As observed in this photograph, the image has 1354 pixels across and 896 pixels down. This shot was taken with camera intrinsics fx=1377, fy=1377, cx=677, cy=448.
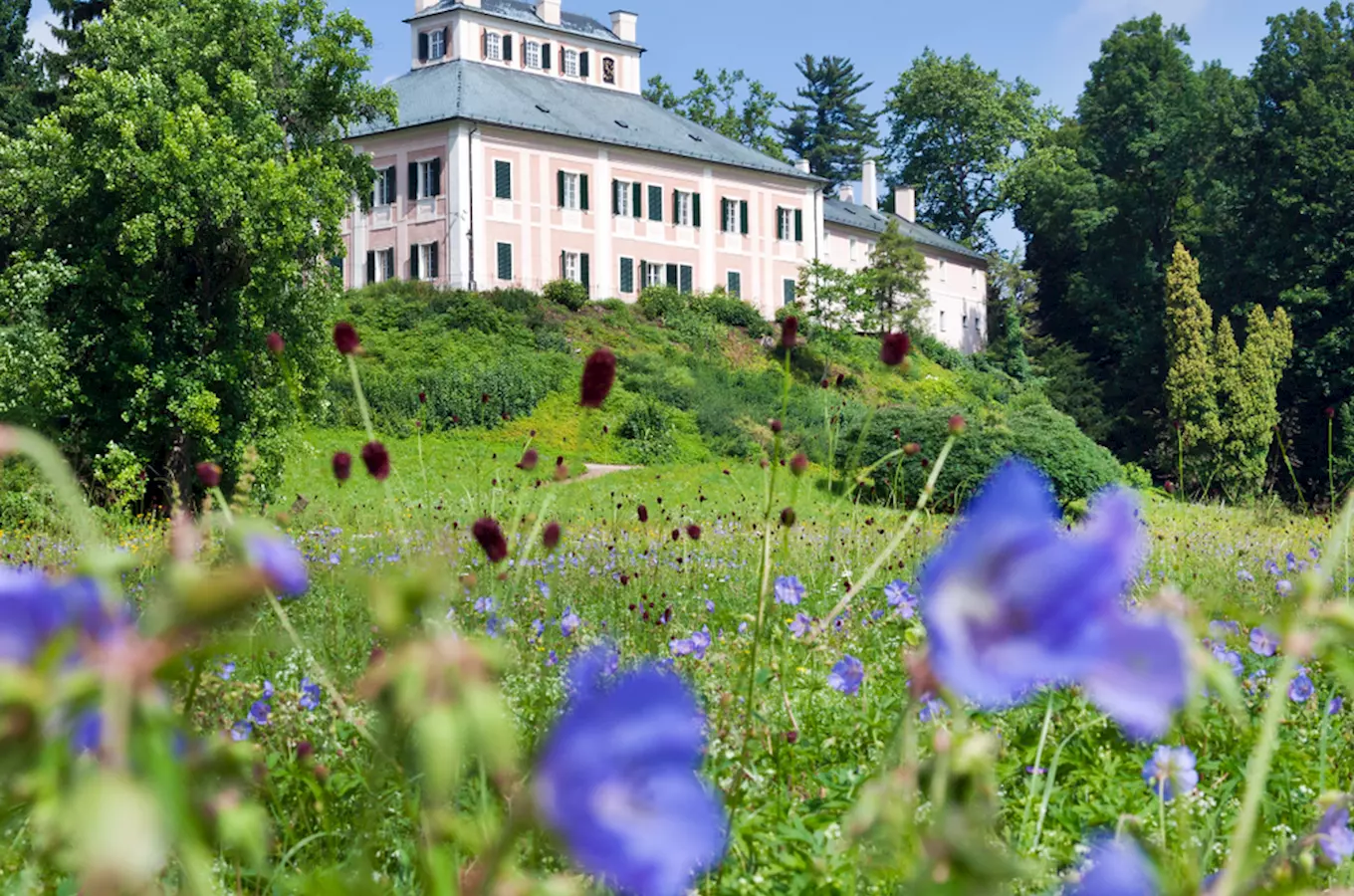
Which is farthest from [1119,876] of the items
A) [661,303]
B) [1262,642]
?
[661,303]

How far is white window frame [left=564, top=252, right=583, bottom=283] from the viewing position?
3838 cm

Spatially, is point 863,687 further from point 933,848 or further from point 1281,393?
point 1281,393

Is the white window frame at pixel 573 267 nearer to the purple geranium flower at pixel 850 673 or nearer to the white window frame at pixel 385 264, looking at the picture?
the white window frame at pixel 385 264

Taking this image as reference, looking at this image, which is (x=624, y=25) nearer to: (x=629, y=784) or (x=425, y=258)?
(x=425, y=258)

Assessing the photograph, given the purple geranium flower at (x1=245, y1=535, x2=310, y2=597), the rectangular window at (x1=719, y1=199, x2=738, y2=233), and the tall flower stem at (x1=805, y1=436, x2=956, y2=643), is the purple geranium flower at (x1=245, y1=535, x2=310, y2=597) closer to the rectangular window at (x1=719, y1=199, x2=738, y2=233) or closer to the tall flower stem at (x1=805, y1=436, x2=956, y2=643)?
the tall flower stem at (x1=805, y1=436, x2=956, y2=643)

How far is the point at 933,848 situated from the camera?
48cm

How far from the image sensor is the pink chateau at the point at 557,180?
3712cm

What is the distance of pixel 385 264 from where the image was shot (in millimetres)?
37750

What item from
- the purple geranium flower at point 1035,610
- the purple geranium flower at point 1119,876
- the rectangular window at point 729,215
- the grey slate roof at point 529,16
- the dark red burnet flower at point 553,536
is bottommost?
the purple geranium flower at point 1119,876

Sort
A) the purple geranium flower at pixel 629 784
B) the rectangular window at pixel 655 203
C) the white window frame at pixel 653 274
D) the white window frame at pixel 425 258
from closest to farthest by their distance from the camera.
Answer: the purple geranium flower at pixel 629 784, the white window frame at pixel 425 258, the white window frame at pixel 653 274, the rectangular window at pixel 655 203

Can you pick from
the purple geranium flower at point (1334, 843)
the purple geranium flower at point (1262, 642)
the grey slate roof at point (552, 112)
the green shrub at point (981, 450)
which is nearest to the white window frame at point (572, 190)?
the grey slate roof at point (552, 112)

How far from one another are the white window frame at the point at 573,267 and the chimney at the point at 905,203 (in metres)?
21.6

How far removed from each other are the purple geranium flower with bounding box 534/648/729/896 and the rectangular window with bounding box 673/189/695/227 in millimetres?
41452

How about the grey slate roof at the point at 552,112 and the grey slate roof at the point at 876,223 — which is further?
the grey slate roof at the point at 876,223
